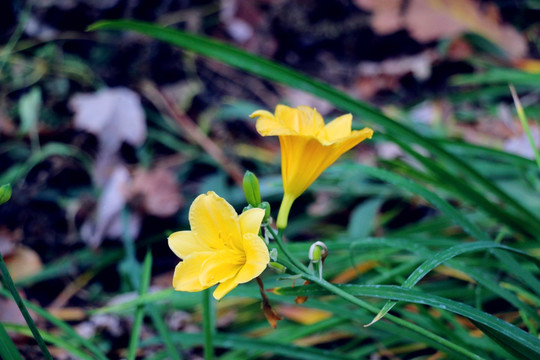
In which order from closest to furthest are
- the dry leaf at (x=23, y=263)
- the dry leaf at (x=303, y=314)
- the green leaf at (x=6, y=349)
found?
the green leaf at (x=6, y=349)
the dry leaf at (x=303, y=314)
the dry leaf at (x=23, y=263)

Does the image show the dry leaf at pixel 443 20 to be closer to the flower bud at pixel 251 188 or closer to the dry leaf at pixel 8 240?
the flower bud at pixel 251 188

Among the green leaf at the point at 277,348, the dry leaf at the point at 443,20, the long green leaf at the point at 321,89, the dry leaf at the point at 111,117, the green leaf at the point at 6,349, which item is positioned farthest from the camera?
the dry leaf at the point at 443,20

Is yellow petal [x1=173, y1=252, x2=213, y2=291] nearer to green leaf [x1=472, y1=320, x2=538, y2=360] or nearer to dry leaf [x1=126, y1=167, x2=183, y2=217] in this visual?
green leaf [x1=472, y1=320, x2=538, y2=360]

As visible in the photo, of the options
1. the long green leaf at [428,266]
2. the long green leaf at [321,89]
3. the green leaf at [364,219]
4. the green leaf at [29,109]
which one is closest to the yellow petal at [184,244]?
the long green leaf at [428,266]

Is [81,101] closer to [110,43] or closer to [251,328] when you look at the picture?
[110,43]

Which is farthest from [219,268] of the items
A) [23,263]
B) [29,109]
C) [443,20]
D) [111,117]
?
[443,20]

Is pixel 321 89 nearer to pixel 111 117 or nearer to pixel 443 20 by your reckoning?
pixel 111 117

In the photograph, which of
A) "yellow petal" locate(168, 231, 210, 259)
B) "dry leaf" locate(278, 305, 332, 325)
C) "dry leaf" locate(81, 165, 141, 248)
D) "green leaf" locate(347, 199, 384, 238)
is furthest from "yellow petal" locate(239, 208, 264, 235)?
"dry leaf" locate(81, 165, 141, 248)
